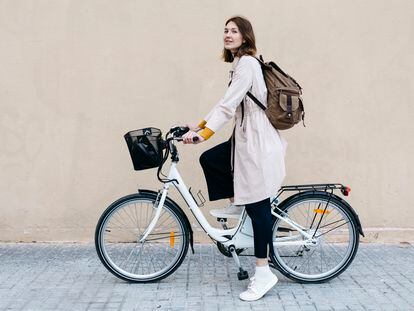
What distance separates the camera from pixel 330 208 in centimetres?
533

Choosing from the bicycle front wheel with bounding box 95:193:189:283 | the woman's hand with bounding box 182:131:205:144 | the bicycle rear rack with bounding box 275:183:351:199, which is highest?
the woman's hand with bounding box 182:131:205:144

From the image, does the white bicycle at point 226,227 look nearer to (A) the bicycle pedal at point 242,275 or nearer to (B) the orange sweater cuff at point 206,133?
(A) the bicycle pedal at point 242,275

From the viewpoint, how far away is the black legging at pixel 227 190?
16.7 ft

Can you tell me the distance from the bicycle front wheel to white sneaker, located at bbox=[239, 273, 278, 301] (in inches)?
23.7

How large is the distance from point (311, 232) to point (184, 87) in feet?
6.80

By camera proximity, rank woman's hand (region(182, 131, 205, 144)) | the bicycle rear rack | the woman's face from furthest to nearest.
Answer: the bicycle rear rack
the woman's face
woman's hand (region(182, 131, 205, 144))

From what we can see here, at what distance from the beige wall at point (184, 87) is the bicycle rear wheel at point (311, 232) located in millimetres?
1251

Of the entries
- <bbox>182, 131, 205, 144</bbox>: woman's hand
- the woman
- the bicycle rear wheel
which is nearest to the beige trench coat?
the woman

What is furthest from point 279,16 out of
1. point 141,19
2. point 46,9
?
point 46,9

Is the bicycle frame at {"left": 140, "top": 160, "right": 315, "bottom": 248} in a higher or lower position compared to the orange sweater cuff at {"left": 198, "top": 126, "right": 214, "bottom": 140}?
lower

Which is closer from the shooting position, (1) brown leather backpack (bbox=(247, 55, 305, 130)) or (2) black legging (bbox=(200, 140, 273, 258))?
(1) brown leather backpack (bbox=(247, 55, 305, 130))

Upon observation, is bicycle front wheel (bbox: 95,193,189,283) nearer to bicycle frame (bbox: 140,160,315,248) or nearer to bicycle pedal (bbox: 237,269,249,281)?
bicycle frame (bbox: 140,160,315,248)

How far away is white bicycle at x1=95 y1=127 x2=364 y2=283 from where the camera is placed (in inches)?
206

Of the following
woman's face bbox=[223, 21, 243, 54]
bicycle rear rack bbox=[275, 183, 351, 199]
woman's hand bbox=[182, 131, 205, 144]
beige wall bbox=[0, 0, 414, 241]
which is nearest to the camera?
woman's hand bbox=[182, 131, 205, 144]
